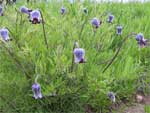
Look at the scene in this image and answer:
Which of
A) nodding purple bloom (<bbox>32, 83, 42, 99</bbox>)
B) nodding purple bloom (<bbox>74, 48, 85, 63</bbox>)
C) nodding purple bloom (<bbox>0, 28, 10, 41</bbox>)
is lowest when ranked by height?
nodding purple bloom (<bbox>32, 83, 42, 99</bbox>)

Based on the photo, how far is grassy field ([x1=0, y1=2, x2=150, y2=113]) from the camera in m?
2.20

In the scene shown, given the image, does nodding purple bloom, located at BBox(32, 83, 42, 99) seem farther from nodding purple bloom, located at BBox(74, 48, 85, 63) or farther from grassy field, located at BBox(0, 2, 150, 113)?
nodding purple bloom, located at BBox(74, 48, 85, 63)

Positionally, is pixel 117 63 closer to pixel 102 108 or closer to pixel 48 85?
pixel 102 108

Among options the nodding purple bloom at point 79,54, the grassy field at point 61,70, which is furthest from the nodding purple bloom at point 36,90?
the nodding purple bloom at point 79,54

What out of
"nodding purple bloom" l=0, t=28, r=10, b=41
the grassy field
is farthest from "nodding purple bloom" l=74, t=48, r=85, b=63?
"nodding purple bloom" l=0, t=28, r=10, b=41

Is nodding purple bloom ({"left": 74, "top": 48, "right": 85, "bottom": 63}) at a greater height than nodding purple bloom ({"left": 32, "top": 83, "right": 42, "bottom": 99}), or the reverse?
nodding purple bloom ({"left": 74, "top": 48, "right": 85, "bottom": 63})

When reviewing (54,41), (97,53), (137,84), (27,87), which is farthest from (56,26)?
(137,84)

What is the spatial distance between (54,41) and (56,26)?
0.15 metres

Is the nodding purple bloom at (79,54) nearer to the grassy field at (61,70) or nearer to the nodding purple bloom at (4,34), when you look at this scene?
the grassy field at (61,70)

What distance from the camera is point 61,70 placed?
2.18 metres

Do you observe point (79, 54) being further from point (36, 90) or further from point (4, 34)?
point (4, 34)

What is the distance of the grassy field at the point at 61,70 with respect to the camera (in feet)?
7.20

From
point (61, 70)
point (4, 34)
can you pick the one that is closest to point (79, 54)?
point (61, 70)

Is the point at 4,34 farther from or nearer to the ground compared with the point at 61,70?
farther from the ground
